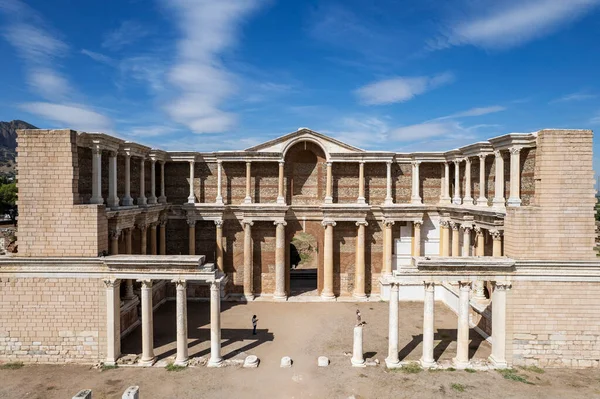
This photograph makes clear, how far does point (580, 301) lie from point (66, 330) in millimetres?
22767

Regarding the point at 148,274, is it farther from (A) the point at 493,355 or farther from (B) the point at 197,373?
(A) the point at 493,355

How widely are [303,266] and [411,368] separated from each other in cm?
2485

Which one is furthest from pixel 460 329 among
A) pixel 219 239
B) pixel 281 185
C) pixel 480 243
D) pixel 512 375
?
pixel 219 239

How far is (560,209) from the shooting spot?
15773 mm

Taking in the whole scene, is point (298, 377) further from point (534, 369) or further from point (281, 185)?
point (281, 185)

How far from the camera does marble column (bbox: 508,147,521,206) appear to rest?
17.7 meters

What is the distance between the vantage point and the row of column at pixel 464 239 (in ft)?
61.9

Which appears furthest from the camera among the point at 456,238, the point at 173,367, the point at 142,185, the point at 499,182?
the point at 456,238

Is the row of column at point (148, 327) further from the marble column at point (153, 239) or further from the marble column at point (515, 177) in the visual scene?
the marble column at point (515, 177)

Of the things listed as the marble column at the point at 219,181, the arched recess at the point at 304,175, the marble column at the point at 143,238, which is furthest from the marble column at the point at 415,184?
the marble column at the point at 143,238

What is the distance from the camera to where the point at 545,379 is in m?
14.8

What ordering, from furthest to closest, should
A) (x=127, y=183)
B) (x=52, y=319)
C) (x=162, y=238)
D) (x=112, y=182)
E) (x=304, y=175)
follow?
1. (x=304, y=175)
2. (x=162, y=238)
3. (x=127, y=183)
4. (x=112, y=182)
5. (x=52, y=319)

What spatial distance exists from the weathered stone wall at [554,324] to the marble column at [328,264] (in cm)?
1180

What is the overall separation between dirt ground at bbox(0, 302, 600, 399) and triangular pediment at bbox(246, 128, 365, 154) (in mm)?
12373
